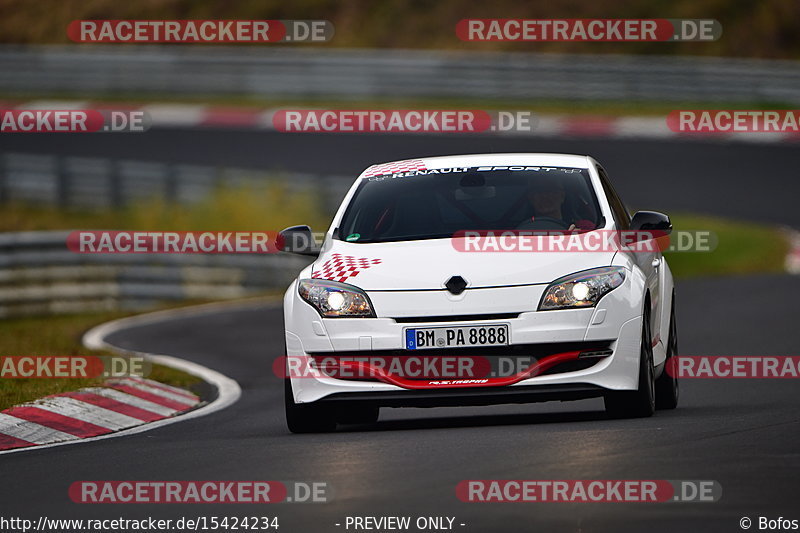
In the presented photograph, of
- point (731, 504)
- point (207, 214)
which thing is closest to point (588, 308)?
point (731, 504)

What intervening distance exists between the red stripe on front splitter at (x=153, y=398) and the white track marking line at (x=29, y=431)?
164cm

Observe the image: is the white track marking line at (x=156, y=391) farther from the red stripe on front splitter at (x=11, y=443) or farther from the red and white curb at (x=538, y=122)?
the red and white curb at (x=538, y=122)

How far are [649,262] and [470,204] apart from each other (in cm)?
109

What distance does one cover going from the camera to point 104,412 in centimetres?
1152

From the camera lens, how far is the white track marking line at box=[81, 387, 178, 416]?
39.3 feet

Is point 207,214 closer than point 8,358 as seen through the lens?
No

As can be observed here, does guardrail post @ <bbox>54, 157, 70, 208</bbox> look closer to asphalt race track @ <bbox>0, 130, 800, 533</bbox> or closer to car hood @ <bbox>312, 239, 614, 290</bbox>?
asphalt race track @ <bbox>0, 130, 800, 533</bbox>

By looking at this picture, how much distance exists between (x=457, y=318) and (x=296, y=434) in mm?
1241

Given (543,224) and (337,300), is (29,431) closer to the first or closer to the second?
(337,300)

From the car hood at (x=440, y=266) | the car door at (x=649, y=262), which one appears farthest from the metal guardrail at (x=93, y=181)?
the car hood at (x=440, y=266)

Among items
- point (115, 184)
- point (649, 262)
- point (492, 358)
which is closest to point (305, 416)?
point (492, 358)

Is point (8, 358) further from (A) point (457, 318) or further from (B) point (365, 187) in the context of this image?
(A) point (457, 318)

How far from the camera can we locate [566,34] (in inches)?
1879

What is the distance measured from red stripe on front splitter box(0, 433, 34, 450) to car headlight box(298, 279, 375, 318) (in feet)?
5.79
